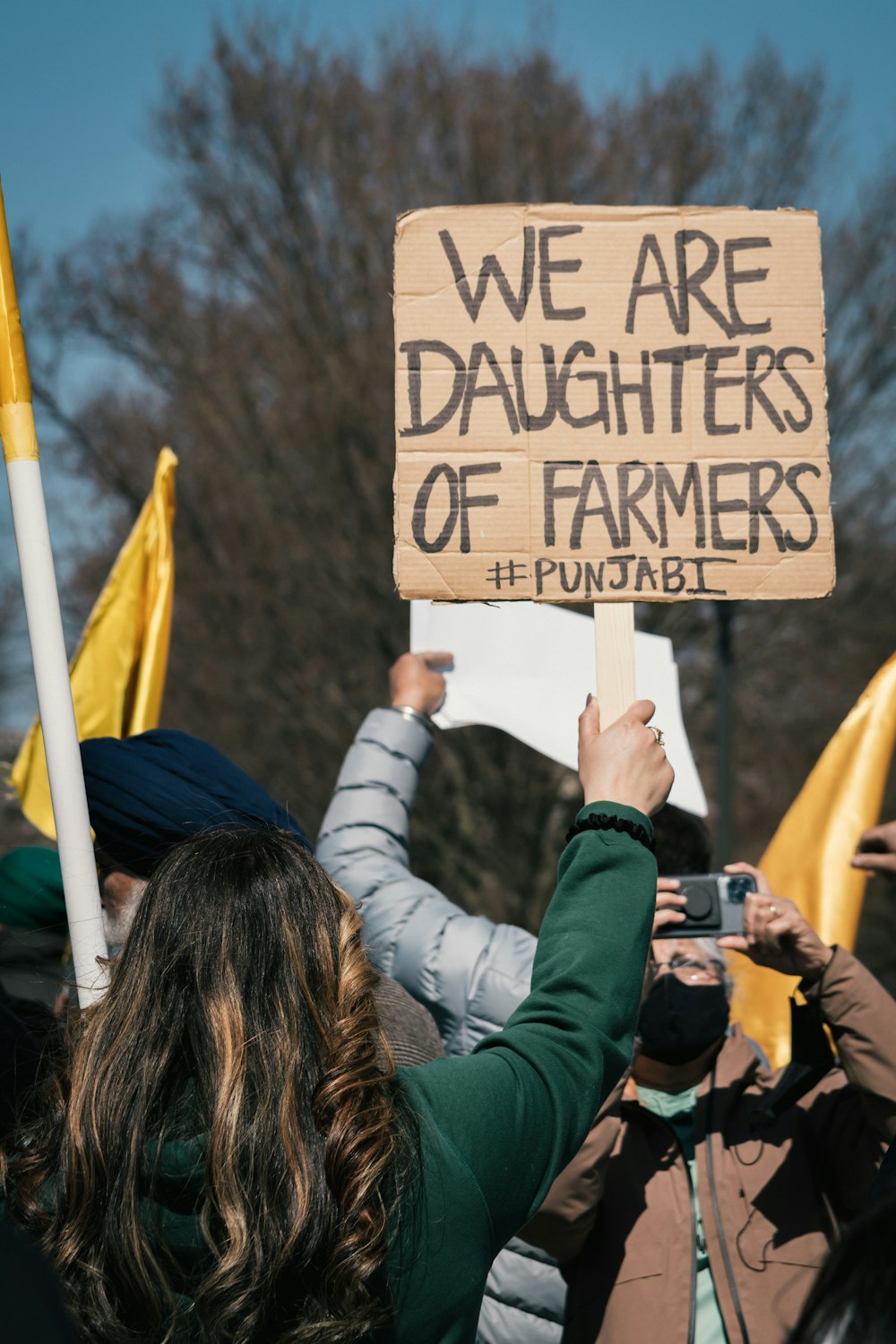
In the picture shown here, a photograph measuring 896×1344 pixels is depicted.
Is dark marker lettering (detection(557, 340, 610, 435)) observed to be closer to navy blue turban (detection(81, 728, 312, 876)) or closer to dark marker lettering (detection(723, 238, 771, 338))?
dark marker lettering (detection(723, 238, 771, 338))

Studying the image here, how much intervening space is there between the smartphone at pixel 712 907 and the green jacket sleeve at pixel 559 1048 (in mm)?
594

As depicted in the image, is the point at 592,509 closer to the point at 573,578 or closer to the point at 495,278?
the point at 573,578

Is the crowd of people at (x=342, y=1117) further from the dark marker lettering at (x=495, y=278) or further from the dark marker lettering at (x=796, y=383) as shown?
the dark marker lettering at (x=495, y=278)

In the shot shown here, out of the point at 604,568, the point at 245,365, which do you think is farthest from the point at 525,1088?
the point at 245,365

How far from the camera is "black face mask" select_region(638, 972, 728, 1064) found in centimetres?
224

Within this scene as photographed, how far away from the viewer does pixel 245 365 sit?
11773 millimetres

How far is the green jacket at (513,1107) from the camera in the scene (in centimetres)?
131

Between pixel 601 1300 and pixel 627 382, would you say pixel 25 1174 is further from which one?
pixel 627 382

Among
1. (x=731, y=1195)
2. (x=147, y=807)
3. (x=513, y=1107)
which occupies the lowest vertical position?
(x=731, y=1195)

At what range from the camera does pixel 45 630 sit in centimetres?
180

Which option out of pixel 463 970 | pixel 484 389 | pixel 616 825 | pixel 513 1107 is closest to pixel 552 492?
pixel 484 389

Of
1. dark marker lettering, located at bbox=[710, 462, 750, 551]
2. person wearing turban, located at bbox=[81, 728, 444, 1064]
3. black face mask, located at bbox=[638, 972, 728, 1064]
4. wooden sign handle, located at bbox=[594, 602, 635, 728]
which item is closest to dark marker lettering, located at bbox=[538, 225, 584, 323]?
dark marker lettering, located at bbox=[710, 462, 750, 551]

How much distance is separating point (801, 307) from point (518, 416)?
470mm

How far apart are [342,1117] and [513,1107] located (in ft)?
0.63
